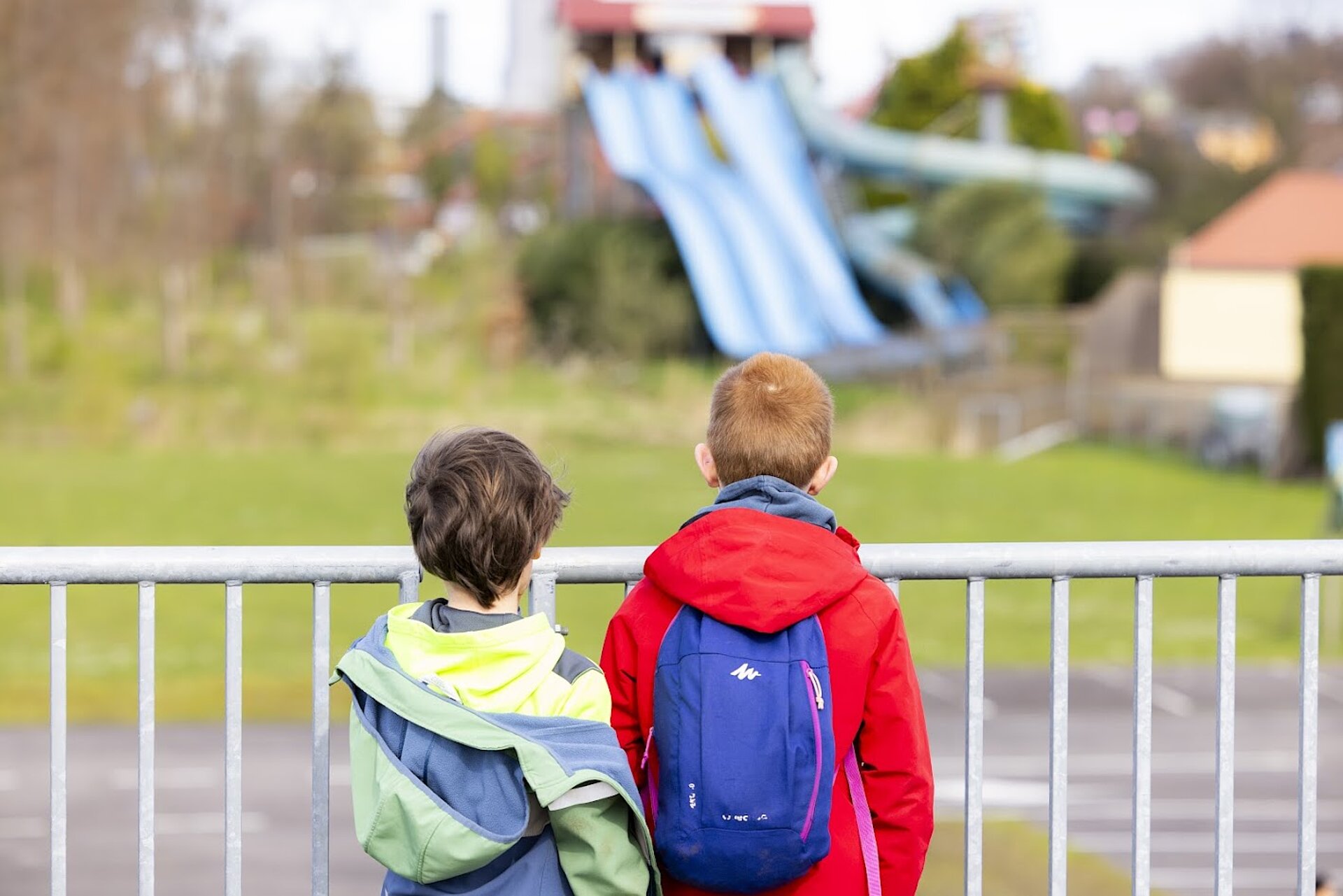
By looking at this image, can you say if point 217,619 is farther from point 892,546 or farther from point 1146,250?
point 1146,250

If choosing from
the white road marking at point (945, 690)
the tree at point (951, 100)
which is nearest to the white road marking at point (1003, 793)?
the white road marking at point (945, 690)

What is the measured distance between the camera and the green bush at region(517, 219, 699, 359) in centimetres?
3612

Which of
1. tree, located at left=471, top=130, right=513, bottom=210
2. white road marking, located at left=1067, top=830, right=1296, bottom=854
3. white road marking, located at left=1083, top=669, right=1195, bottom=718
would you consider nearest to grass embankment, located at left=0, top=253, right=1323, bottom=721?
white road marking, located at left=1083, top=669, right=1195, bottom=718

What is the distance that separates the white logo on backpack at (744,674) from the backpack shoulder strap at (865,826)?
0.68ft

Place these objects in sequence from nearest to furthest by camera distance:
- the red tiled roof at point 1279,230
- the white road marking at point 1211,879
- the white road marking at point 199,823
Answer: the white road marking at point 1211,879 < the white road marking at point 199,823 < the red tiled roof at point 1279,230

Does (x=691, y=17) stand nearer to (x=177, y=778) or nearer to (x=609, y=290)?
(x=609, y=290)

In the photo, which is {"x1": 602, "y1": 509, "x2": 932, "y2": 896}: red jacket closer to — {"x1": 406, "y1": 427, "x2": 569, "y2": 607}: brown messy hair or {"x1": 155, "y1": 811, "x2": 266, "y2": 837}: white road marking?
{"x1": 406, "y1": 427, "x2": 569, "y2": 607}: brown messy hair

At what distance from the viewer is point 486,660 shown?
102 inches

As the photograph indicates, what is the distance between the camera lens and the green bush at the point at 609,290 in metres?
36.1

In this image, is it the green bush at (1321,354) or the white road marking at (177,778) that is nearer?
the white road marking at (177,778)

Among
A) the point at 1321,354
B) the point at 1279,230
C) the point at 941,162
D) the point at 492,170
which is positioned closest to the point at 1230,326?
the point at 1279,230

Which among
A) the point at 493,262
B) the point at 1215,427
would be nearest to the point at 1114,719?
the point at 1215,427

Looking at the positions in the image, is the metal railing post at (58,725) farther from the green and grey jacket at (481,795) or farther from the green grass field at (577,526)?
the green grass field at (577,526)

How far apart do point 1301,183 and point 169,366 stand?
23.9 metres
